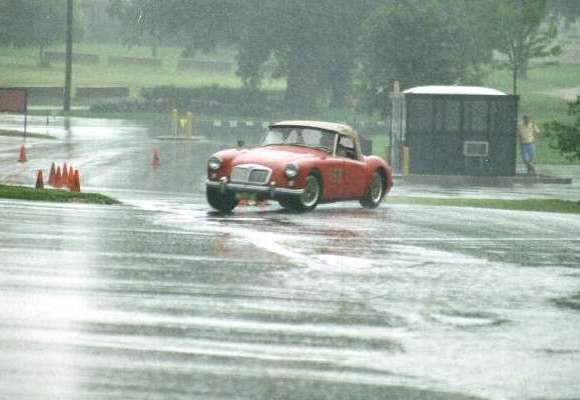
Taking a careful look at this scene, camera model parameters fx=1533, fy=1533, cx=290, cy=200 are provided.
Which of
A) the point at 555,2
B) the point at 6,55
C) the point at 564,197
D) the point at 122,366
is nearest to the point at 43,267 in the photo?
the point at 122,366

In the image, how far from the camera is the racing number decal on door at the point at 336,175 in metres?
24.8

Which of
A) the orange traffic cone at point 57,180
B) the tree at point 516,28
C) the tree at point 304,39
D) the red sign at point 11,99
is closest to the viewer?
the orange traffic cone at point 57,180

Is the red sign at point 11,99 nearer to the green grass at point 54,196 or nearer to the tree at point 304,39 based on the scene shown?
the green grass at point 54,196

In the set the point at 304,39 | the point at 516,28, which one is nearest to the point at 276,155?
the point at 516,28

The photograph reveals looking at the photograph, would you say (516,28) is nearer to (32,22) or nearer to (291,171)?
(32,22)

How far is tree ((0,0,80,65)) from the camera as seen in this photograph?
103 metres

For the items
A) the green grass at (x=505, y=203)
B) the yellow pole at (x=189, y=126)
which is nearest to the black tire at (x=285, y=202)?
the green grass at (x=505, y=203)

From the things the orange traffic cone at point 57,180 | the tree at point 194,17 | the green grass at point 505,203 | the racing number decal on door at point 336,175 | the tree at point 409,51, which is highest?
the tree at point 194,17

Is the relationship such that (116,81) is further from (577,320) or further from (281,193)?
(577,320)

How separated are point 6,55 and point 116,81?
19.8 metres

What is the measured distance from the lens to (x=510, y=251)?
18.1m

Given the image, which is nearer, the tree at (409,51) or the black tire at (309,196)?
the black tire at (309,196)

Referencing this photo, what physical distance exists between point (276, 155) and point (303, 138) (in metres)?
1.35

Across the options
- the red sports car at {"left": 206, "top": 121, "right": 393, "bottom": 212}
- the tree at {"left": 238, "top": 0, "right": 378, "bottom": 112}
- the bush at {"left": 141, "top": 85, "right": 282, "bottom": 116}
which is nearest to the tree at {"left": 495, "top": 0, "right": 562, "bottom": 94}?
the tree at {"left": 238, "top": 0, "right": 378, "bottom": 112}
